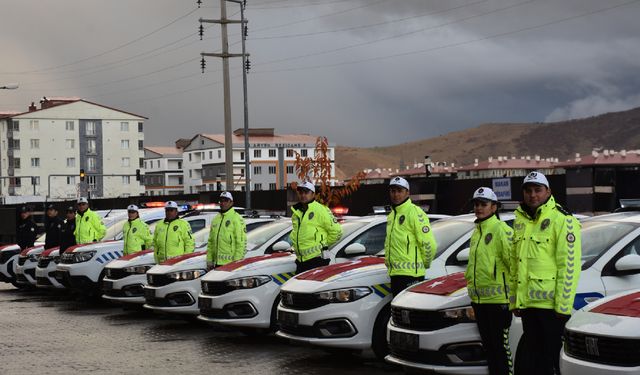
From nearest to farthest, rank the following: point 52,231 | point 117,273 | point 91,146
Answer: point 117,273 → point 52,231 → point 91,146

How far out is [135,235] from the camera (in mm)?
16578

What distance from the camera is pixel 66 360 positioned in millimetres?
10719

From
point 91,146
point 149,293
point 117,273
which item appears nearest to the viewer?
point 149,293

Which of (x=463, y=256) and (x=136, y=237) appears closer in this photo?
(x=463, y=256)

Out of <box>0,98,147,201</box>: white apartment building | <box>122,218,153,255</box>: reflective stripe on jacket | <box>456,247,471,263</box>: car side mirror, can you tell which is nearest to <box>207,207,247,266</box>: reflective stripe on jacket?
<box>122,218,153,255</box>: reflective stripe on jacket

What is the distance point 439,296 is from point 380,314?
1.49m

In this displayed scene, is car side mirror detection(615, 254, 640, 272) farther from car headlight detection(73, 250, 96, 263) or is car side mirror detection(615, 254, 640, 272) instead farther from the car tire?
car headlight detection(73, 250, 96, 263)

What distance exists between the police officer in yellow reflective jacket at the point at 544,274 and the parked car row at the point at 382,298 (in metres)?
0.24

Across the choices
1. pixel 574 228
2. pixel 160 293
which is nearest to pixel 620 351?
pixel 574 228

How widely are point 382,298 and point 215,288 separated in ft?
9.71

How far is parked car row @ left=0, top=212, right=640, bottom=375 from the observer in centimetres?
649

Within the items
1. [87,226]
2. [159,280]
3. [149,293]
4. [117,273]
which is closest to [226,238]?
[159,280]

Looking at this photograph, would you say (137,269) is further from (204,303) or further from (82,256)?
(204,303)

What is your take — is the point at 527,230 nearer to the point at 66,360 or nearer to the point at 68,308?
the point at 66,360
